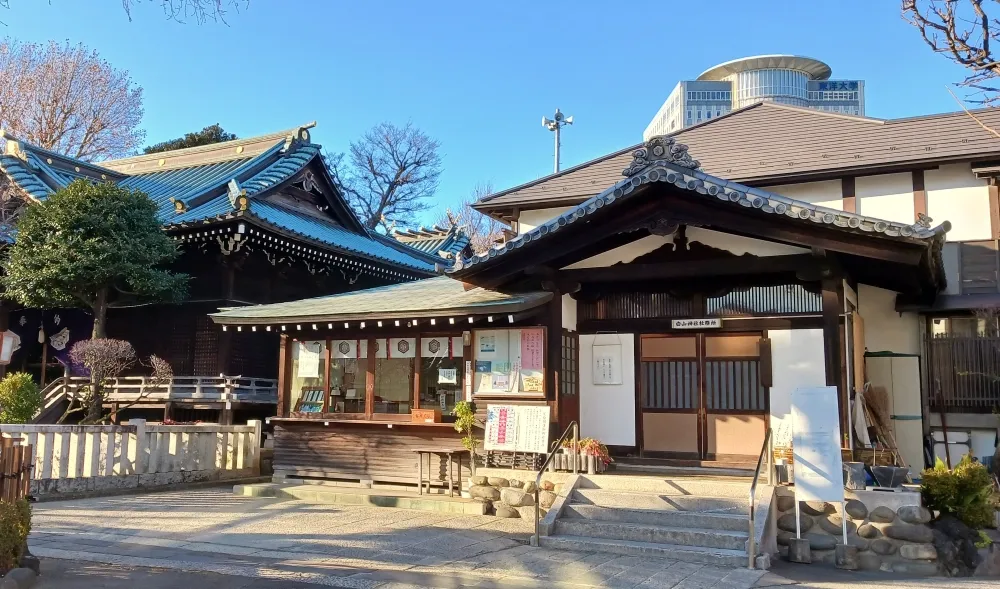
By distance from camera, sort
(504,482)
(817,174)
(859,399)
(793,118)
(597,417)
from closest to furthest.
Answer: (859,399) → (504,482) → (597,417) → (817,174) → (793,118)

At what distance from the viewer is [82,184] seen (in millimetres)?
19188

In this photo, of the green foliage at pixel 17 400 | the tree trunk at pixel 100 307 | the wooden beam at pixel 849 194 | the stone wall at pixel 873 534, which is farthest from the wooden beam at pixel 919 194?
the tree trunk at pixel 100 307

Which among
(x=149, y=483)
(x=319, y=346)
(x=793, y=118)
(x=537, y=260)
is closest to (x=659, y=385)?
(x=537, y=260)

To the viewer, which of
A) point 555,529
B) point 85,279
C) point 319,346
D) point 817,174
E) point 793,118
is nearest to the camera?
point 555,529

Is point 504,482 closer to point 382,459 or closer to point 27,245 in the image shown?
point 382,459

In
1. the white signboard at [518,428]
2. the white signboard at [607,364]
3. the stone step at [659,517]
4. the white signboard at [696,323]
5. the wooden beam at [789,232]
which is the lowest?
the stone step at [659,517]

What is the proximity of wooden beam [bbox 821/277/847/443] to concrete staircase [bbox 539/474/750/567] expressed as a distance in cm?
180

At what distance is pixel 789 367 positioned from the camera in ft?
38.5

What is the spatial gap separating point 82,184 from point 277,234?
4.87 meters

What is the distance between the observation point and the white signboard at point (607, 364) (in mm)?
12883

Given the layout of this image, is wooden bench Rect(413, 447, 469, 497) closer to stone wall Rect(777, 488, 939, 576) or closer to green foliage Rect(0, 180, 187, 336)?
stone wall Rect(777, 488, 939, 576)

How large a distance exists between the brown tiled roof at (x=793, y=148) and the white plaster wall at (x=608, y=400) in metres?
3.79

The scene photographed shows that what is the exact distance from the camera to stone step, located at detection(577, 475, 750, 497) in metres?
10.4

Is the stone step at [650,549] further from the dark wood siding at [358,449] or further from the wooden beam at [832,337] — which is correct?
the dark wood siding at [358,449]
